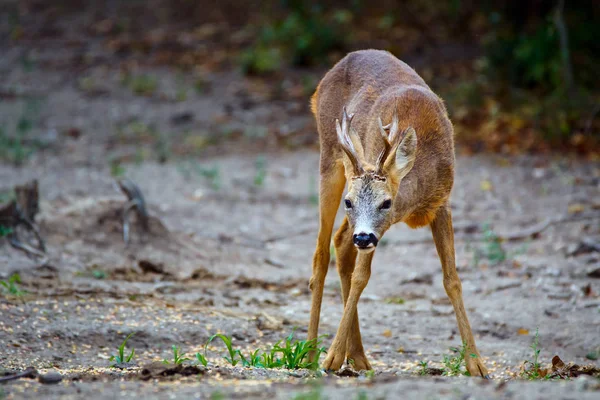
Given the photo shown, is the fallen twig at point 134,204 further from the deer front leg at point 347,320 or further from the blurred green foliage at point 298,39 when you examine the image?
the blurred green foliage at point 298,39

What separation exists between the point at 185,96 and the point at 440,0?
5699 mm

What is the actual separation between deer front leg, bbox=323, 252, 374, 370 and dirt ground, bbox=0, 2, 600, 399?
0.30 metres

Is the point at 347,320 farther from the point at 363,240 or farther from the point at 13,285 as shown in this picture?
the point at 13,285

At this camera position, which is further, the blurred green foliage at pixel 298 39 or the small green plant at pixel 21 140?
the blurred green foliage at pixel 298 39

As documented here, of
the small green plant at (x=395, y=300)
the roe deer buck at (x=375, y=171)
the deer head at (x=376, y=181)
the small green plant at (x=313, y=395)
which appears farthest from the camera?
the small green plant at (x=395, y=300)

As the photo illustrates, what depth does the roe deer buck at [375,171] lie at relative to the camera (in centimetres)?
560

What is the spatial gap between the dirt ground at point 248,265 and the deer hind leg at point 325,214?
0.59 m

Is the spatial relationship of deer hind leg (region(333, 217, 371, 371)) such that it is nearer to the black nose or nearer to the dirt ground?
the dirt ground

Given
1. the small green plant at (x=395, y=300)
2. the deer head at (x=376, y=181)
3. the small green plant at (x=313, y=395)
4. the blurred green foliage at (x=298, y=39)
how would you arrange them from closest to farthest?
1. the small green plant at (x=313, y=395)
2. the deer head at (x=376, y=181)
3. the small green plant at (x=395, y=300)
4. the blurred green foliage at (x=298, y=39)

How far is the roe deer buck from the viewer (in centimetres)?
560

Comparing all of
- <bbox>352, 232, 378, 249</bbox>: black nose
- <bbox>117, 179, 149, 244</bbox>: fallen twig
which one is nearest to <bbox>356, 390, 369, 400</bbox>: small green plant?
<bbox>352, 232, 378, 249</bbox>: black nose

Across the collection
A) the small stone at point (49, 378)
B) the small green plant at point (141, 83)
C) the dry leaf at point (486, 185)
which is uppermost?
the small green plant at point (141, 83)

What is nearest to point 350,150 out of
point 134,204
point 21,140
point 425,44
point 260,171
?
point 134,204

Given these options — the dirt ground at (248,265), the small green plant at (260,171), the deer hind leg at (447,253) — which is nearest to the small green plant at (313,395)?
the dirt ground at (248,265)
